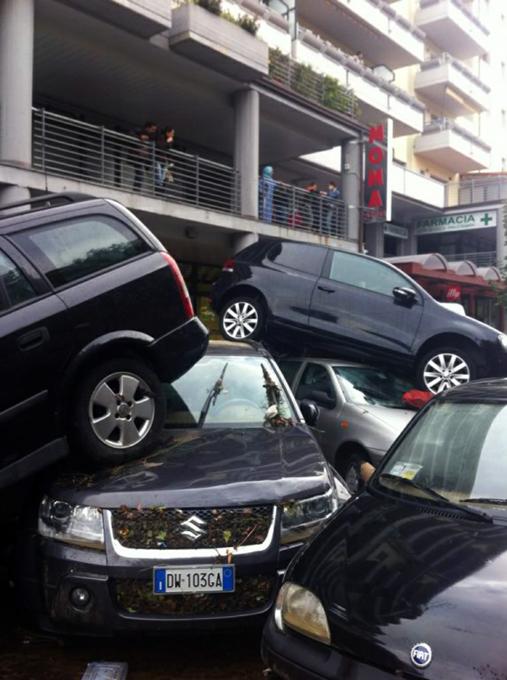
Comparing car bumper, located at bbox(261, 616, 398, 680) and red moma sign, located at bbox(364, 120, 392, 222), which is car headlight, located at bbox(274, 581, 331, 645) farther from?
red moma sign, located at bbox(364, 120, 392, 222)

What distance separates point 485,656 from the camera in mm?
2059

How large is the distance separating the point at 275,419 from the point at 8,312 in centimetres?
190

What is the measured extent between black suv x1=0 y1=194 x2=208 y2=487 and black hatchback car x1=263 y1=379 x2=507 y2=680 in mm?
1591

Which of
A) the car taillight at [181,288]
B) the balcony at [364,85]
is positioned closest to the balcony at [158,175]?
the balcony at [364,85]

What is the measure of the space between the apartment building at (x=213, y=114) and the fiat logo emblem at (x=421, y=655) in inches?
376

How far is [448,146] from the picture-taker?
28.3 meters

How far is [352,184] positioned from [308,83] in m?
2.99

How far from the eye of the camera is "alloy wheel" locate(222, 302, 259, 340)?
7.93 meters

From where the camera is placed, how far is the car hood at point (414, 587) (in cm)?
212

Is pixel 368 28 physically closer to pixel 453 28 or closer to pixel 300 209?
pixel 453 28

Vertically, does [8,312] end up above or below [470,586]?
above

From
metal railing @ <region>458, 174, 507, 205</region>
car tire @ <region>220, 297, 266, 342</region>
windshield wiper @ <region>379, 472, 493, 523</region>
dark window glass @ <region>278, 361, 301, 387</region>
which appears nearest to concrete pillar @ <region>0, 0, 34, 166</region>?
car tire @ <region>220, 297, 266, 342</region>

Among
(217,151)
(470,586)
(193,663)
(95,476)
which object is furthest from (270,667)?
(217,151)

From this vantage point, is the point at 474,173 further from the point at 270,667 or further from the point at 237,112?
the point at 270,667
